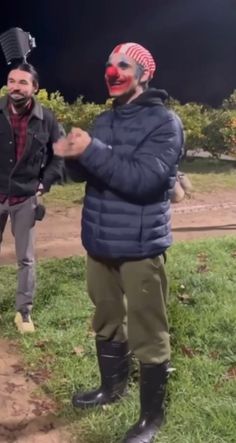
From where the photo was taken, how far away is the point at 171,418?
350 centimetres

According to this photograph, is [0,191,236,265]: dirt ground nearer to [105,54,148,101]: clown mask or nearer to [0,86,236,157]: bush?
[0,86,236,157]: bush

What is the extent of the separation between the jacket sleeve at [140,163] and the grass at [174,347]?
49.7 inches

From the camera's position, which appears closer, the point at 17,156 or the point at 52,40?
the point at 17,156

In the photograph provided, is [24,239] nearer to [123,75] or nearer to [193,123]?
[123,75]

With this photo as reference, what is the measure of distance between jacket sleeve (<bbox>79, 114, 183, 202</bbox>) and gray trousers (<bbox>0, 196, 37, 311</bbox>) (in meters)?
1.56

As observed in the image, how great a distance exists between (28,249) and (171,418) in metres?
1.62

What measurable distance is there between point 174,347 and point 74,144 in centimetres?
195

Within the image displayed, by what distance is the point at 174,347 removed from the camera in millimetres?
4336

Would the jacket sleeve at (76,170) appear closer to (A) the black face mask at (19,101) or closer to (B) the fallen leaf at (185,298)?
(A) the black face mask at (19,101)

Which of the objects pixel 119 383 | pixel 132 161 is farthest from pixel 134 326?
pixel 132 161

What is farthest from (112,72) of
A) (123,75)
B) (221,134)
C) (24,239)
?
(221,134)

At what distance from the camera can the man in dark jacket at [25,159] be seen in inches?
171

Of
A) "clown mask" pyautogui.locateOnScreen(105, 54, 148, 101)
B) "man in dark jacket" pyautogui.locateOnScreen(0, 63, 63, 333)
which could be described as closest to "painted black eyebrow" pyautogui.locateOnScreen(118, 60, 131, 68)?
"clown mask" pyautogui.locateOnScreen(105, 54, 148, 101)

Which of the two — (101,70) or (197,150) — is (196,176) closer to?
Answer: (197,150)
